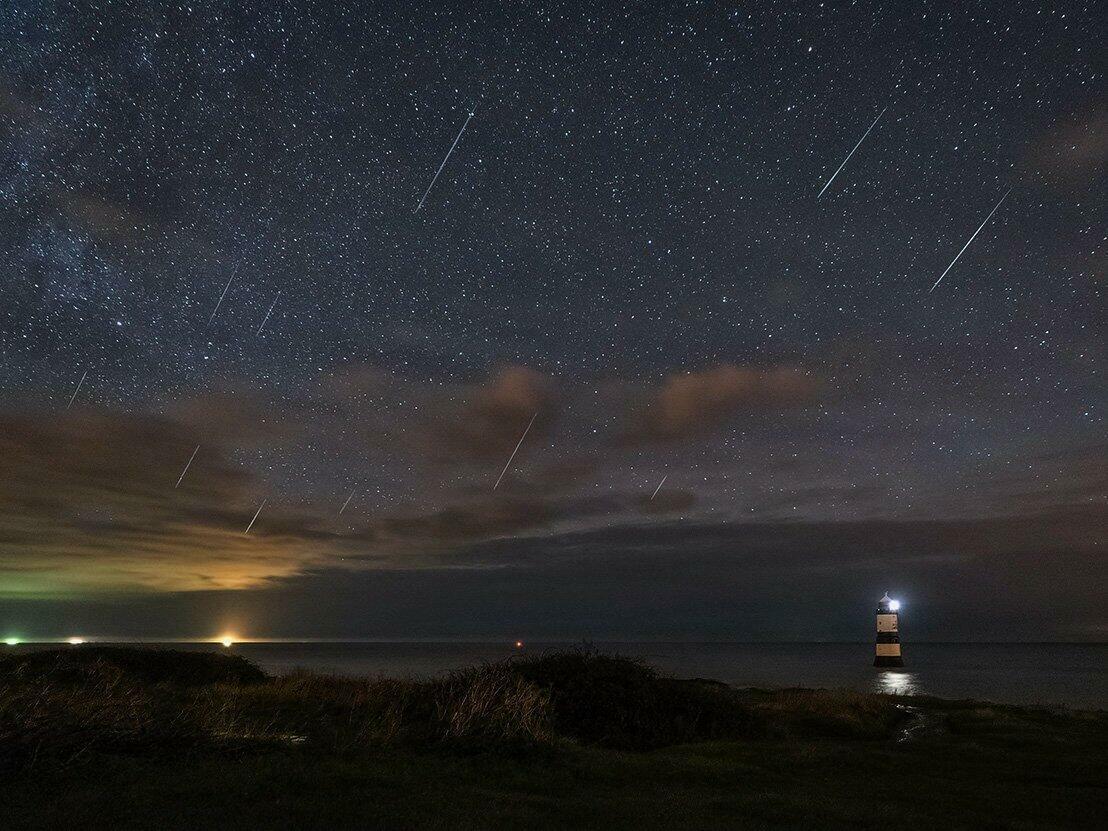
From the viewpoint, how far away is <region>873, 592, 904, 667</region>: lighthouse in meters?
93.9

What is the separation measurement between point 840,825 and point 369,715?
1133 cm

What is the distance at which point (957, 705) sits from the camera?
35469mm

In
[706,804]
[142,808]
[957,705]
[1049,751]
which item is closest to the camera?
[142,808]

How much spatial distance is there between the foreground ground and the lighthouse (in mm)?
73072

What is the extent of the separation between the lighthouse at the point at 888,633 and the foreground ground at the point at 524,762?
73.1 m

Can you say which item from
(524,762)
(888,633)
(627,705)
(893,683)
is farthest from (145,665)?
(888,633)

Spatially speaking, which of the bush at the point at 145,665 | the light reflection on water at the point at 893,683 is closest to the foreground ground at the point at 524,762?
the bush at the point at 145,665

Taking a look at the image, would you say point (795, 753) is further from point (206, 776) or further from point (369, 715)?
point (206, 776)

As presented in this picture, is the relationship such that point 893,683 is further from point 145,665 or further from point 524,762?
point 524,762

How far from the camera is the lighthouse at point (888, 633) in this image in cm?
9394

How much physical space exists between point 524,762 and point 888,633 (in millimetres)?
94633

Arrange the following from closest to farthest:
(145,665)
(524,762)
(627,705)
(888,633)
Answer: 1. (524,762)
2. (627,705)
3. (145,665)
4. (888,633)

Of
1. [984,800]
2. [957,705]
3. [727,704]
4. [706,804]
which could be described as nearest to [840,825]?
[706,804]

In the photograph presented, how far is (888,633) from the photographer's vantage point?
321ft
